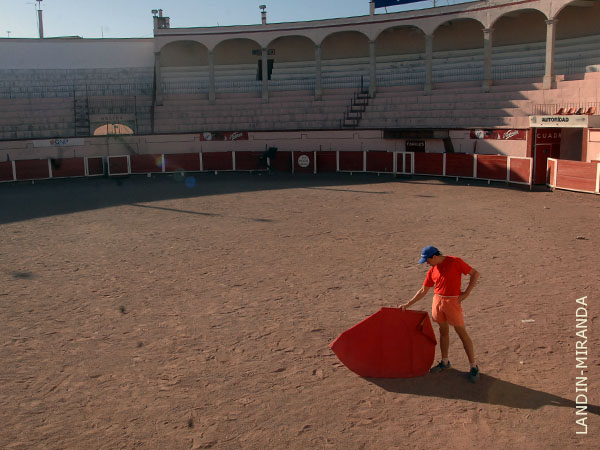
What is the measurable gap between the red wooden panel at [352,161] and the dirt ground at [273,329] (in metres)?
10.6

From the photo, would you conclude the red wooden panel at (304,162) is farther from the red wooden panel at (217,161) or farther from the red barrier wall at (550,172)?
the red barrier wall at (550,172)

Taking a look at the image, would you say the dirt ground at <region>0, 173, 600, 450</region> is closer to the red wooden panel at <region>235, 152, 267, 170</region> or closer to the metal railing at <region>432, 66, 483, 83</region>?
the red wooden panel at <region>235, 152, 267, 170</region>

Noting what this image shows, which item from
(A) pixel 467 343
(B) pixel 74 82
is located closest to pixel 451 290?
(A) pixel 467 343

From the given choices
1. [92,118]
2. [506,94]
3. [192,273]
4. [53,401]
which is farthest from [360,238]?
[92,118]

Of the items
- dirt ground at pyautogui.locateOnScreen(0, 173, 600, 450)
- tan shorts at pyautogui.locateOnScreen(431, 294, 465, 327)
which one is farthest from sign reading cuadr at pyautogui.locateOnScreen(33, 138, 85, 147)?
tan shorts at pyautogui.locateOnScreen(431, 294, 465, 327)

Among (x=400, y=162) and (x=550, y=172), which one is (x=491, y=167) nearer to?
(x=550, y=172)

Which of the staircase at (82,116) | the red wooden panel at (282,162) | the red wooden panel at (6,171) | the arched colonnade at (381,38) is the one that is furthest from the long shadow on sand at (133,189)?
the arched colonnade at (381,38)

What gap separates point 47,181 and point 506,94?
66.0 ft

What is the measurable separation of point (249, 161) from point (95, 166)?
7035mm

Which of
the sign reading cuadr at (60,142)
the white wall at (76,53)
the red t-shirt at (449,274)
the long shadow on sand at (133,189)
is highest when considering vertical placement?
the white wall at (76,53)

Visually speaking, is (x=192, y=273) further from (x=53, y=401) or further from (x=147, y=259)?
(x=53, y=401)

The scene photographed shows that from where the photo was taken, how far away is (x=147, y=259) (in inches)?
448

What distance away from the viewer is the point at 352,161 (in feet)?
87.9

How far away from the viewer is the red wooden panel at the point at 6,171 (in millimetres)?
24781
